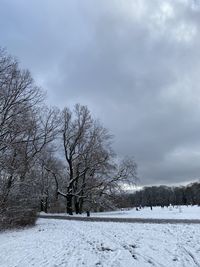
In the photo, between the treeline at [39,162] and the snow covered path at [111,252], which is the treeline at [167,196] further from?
the snow covered path at [111,252]

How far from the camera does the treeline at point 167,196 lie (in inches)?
5915

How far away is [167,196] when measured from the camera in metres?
174

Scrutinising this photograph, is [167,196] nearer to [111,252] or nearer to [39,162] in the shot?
[39,162]

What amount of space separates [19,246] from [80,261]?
5656 mm

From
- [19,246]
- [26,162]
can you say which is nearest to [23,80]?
[26,162]

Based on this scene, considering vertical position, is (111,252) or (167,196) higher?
(167,196)

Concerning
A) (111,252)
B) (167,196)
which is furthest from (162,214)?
(167,196)

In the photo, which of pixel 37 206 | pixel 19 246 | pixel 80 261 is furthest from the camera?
pixel 37 206

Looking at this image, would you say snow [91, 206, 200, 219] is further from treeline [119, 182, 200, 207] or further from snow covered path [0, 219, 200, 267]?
treeline [119, 182, 200, 207]

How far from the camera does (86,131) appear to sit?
57938 millimetres

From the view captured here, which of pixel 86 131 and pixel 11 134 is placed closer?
pixel 11 134

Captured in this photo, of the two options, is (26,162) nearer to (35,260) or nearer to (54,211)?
(35,260)

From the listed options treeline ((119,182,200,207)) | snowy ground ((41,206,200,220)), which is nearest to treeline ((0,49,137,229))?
snowy ground ((41,206,200,220))

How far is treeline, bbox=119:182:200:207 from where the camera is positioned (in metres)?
150
